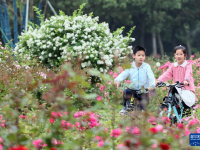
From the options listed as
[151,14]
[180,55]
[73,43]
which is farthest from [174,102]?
[151,14]

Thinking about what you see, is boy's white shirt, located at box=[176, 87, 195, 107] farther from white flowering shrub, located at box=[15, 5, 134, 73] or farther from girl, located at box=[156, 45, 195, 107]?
white flowering shrub, located at box=[15, 5, 134, 73]

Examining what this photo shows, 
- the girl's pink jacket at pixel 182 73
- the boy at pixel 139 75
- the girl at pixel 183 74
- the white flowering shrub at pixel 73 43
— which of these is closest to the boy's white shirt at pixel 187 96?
the girl at pixel 183 74

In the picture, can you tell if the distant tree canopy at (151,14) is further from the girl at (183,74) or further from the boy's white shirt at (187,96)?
the boy's white shirt at (187,96)

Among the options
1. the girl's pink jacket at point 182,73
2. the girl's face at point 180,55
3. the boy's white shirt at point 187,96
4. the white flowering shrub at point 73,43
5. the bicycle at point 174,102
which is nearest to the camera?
the bicycle at point 174,102

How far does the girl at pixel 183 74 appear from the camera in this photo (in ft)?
15.0

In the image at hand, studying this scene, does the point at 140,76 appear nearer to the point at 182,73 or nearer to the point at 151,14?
the point at 182,73

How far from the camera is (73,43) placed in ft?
25.3

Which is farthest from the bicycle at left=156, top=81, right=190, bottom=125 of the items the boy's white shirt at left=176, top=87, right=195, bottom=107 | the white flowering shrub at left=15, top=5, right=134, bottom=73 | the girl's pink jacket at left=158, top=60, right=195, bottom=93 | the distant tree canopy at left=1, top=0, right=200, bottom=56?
the distant tree canopy at left=1, top=0, right=200, bottom=56

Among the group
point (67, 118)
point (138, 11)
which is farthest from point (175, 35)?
point (67, 118)

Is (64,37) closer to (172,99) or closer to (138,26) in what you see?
(172,99)

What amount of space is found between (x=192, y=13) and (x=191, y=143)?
1361 inches

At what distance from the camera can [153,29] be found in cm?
3519

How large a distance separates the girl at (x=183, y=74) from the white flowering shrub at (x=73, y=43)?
258cm

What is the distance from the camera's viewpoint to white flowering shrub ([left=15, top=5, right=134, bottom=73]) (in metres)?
7.53
